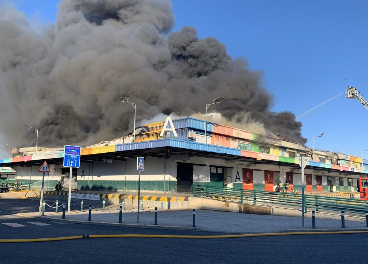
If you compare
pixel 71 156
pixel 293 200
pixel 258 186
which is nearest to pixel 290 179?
pixel 258 186

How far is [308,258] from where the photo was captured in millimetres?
7633

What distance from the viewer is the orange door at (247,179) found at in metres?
33.7

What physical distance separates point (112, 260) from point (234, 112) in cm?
3886

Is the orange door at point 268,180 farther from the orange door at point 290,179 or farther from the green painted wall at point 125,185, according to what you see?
the green painted wall at point 125,185

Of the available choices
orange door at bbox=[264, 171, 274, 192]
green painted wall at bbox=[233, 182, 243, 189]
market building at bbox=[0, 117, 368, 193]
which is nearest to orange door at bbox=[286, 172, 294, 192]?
market building at bbox=[0, 117, 368, 193]

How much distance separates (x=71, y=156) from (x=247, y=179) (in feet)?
66.3

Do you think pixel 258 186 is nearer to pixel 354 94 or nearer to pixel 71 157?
pixel 71 157

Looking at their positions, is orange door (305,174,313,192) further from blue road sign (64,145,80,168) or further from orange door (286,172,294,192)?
blue road sign (64,145,80,168)

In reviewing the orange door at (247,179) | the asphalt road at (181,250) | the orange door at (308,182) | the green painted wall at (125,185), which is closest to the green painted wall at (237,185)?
the orange door at (247,179)

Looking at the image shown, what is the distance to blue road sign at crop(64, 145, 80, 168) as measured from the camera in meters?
18.3

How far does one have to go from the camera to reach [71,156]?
18.5 metres

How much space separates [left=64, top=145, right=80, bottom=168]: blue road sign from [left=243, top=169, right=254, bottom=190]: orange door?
19211 mm

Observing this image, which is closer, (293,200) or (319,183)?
(293,200)

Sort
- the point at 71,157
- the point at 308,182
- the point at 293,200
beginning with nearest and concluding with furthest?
the point at 71,157
the point at 293,200
the point at 308,182
